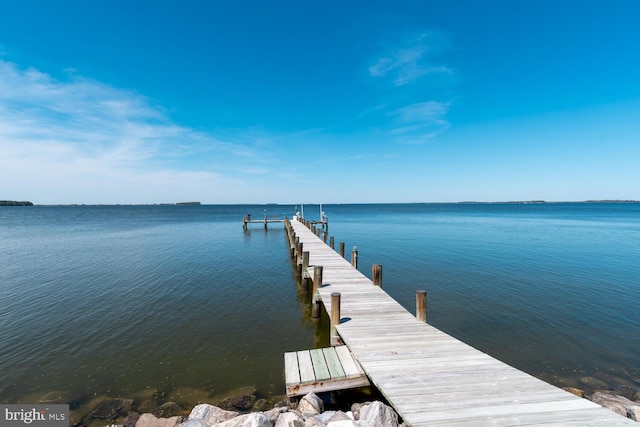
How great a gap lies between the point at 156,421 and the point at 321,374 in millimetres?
3481

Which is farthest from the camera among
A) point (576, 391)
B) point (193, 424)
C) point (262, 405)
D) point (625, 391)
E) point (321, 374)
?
point (625, 391)

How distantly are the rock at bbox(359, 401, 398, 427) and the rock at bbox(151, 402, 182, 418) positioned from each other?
168 inches

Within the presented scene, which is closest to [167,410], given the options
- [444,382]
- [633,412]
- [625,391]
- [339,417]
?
[339,417]

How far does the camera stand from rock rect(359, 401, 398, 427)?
16.6 feet

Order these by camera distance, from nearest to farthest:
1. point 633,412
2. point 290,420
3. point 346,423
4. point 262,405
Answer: point 346,423 → point 290,420 → point 633,412 → point 262,405

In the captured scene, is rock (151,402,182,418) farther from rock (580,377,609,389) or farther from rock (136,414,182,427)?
rock (580,377,609,389)

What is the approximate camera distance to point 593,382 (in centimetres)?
764

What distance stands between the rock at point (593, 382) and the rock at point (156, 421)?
9955 mm

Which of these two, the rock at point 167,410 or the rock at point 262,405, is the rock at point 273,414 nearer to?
the rock at point 262,405

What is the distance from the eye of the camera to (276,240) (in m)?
33.1

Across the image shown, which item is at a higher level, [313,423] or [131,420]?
[313,423]

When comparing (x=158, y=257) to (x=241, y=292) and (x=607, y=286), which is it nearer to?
(x=241, y=292)

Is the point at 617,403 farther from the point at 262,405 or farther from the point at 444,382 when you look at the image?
the point at 262,405

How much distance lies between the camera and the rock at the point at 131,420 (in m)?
6.15
